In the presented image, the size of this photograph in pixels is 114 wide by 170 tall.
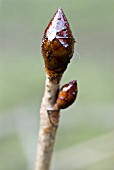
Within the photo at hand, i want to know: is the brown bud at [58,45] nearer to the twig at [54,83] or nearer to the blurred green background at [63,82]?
the twig at [54,83]

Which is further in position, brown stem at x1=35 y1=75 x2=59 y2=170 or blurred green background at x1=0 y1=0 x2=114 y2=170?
blurred green background at x1=0 y1=0 x2=114 y2=170

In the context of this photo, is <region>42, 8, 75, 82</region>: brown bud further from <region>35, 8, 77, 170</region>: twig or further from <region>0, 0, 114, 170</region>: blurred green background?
<region>0, 0, 114, 170</region>: blurred green background

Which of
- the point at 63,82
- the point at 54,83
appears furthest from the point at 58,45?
the point at 63,82

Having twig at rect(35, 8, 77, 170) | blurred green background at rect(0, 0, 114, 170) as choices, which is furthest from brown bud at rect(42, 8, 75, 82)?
blurred green background at rect(0, 0, 114, 170)

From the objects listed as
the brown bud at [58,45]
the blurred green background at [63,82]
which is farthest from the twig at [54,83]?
the blurred green background at [63,82]

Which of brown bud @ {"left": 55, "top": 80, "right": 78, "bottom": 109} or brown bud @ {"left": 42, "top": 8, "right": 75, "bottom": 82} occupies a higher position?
brown bud @ {"left": 42, "top": 8, "right": 75, "bottom": 82}
